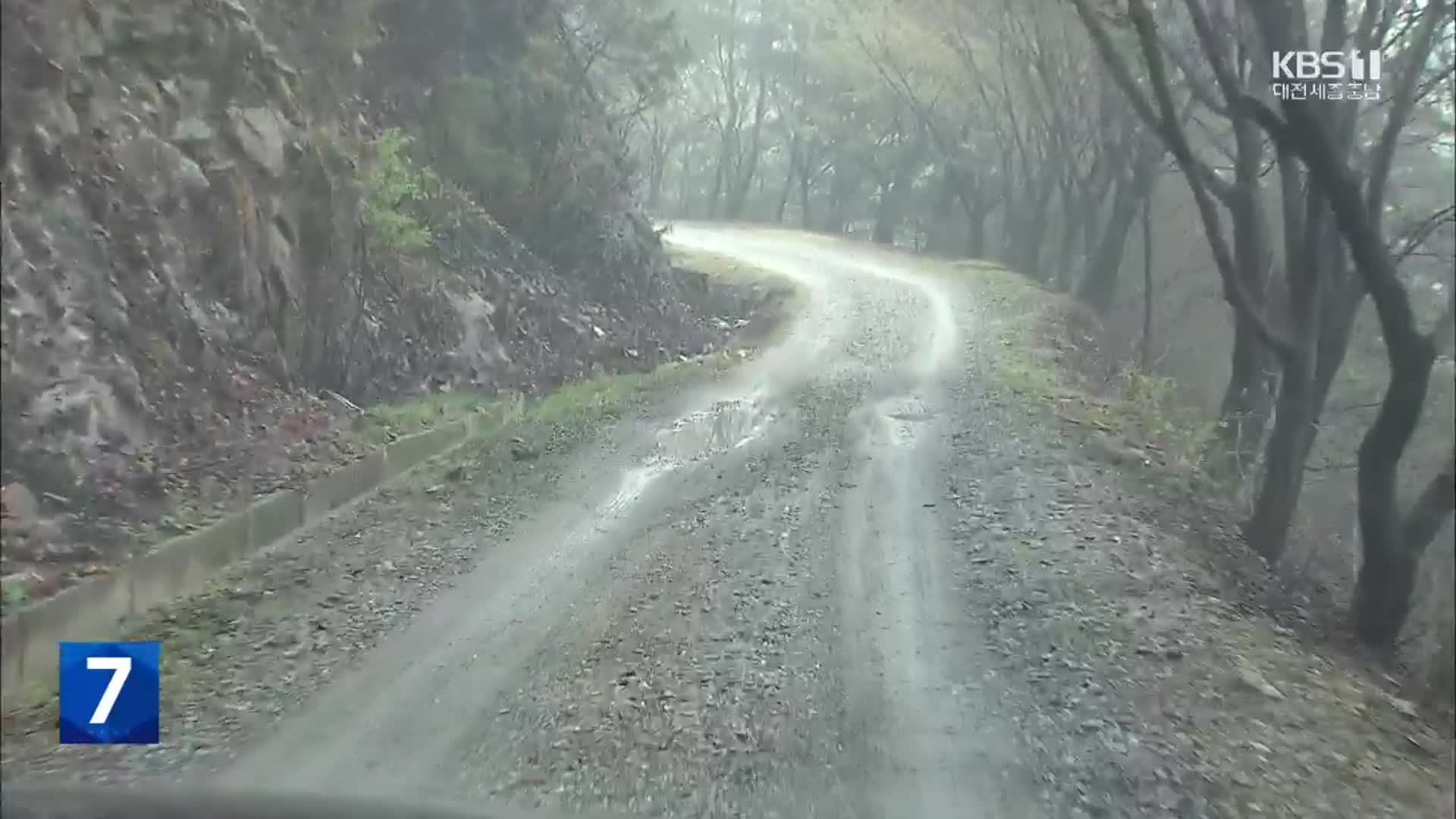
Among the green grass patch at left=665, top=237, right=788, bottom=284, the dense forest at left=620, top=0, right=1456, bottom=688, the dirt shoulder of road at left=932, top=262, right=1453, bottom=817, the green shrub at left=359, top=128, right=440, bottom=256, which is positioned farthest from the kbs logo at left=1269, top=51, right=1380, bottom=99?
the green grass patch at left=665, top=237, right=788, bottom=284

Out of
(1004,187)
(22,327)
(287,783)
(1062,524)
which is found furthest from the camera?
(1004,187)

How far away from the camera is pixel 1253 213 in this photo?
43.2 feet

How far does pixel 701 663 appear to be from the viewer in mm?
7684

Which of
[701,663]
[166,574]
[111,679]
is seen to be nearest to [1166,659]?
[701,663]

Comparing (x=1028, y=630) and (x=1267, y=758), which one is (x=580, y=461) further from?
(x=1267, y=758)

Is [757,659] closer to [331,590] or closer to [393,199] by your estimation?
[331,590]

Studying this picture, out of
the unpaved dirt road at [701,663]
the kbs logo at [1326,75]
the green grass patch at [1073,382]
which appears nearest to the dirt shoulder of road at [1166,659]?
the unpaved dirt road at [701,663]

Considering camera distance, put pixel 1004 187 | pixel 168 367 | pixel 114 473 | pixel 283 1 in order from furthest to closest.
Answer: pixel 1004 187 → pixel 283 1 → pixel 168 367 → pixel 114 473

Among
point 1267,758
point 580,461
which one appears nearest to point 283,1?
point 580,461

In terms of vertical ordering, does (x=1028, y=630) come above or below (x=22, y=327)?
below

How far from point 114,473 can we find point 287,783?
379 centimetres

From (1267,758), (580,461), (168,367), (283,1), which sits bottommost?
(1267,758)

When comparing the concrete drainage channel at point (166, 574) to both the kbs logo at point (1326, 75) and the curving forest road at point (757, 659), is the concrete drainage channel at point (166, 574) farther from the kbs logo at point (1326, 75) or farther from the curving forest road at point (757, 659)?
the kbs logo at point (1326, 75)

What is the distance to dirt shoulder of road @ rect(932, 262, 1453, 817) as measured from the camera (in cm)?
646
